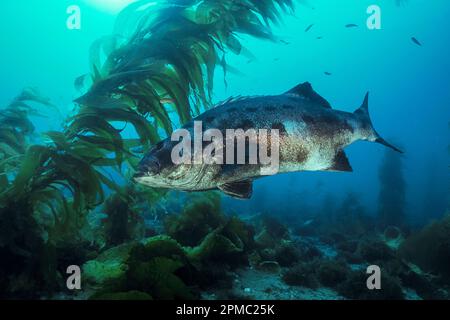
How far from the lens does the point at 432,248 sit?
670 cm

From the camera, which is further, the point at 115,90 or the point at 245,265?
the point at 245,265

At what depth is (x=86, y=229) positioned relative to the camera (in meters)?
4.58

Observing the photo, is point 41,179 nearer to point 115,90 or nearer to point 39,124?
point 115,90

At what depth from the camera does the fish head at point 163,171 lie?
226 centimetres

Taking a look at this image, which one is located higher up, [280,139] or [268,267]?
[280,139]

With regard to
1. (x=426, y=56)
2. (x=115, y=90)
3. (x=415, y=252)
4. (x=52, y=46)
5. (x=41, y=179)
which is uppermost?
(x=52, y=46)

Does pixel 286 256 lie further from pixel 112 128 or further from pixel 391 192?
pixel 391 192

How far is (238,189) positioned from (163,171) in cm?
65

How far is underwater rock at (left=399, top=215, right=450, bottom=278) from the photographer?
251 inches

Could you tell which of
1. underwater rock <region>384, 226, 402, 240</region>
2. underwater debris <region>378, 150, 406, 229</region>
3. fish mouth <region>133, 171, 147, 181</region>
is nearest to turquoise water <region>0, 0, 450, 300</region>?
underwater debris <region>378, 150, 406, 229</region>

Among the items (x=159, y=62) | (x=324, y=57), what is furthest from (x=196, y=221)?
(x=324, y=57)

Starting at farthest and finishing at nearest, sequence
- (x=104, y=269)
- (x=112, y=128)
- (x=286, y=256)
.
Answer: (x=286, y=256), (x=112, y=128), (x=104, y=269)
